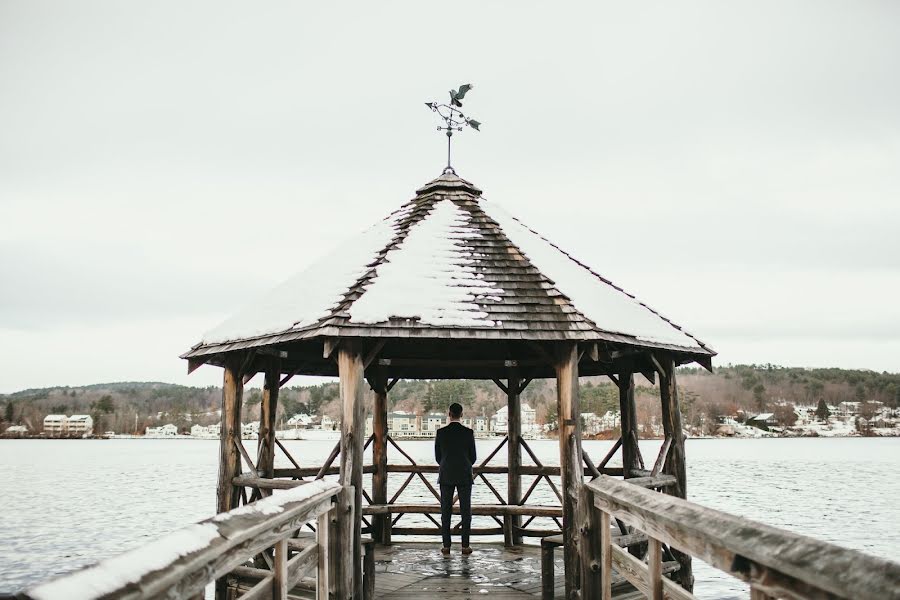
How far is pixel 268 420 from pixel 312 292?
2360mm

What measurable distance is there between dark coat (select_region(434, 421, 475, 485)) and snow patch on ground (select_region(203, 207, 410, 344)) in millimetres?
2213

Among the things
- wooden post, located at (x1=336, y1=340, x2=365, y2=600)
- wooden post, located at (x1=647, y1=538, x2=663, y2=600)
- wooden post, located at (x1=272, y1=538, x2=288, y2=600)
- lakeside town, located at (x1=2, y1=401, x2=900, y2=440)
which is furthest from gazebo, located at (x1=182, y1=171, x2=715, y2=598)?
lakeside town, located at (x1=2, y1=401, x2=900, y2=440)

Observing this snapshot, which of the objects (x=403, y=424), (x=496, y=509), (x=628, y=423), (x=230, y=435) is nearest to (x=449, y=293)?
(x=496, y=509)

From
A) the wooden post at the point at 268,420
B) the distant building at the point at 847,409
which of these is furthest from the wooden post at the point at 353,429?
the distant building at the point at 847,409

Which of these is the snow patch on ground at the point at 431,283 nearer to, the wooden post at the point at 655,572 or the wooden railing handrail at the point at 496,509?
the wooden railing handrail at the point at 496,509

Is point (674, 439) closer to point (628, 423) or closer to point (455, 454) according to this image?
point (628, 423)

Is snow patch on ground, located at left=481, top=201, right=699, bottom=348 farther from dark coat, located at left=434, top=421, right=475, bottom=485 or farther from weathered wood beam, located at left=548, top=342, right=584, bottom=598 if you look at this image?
dark coat, located at left=434, top=421, right=475, bottom=485

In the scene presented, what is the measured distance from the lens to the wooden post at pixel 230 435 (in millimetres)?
8516

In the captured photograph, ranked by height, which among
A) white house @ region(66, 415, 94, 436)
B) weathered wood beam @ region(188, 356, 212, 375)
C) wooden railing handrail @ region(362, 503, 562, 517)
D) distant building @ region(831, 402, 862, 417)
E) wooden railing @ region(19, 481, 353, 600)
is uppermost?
weathered wood beam @ region(188, 356, 212, 375)

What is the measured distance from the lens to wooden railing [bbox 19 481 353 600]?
6.18 feet

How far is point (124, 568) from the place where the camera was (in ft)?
6.66

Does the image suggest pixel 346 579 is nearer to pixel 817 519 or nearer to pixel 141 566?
pixel 141 566

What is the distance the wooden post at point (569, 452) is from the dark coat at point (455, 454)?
5.41 feet

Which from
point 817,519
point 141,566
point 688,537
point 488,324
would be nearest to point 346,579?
point 488,324
